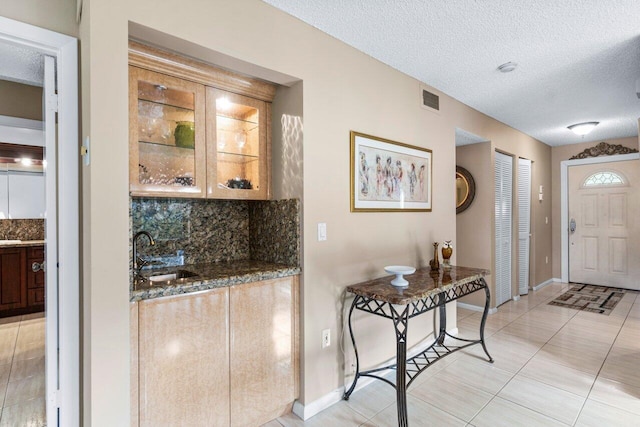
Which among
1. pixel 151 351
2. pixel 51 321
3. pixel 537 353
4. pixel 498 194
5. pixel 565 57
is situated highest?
pixel 565 57

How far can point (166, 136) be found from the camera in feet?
6.43

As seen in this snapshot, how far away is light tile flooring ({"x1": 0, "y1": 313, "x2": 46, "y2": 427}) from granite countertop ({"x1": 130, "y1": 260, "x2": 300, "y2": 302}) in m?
1.25

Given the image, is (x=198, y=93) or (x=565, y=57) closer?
(x=198, y=93)

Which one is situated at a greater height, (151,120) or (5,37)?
(5,37)

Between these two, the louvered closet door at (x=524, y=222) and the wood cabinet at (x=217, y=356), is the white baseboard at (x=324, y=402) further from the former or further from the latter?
the louvered closet door at (x=524, y=222)

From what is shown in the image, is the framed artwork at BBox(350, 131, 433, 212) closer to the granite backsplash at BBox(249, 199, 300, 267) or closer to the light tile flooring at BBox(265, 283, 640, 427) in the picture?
the granite backsplash at BBox(249, 199, 300, 267)

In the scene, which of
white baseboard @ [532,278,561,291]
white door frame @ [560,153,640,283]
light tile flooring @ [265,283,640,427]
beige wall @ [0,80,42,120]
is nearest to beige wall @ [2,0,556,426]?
light tile flooring @ [265,283,640,427]

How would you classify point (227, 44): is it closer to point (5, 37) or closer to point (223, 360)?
point (5, 37)

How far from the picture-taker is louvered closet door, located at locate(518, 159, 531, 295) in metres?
5.07

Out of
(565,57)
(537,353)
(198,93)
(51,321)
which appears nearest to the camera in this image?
(51,321)

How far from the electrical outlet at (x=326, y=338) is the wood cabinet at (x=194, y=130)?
39.7 inches

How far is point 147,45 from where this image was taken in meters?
1.73

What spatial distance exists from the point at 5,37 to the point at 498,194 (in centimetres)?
485

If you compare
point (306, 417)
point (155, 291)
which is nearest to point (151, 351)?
Result: point (155, 291)
